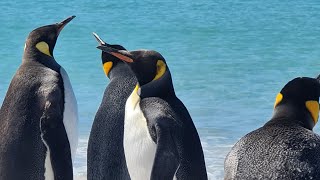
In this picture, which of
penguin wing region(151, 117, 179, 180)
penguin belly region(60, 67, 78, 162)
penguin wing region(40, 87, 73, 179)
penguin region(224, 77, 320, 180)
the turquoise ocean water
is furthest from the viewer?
the turquoise ocean water

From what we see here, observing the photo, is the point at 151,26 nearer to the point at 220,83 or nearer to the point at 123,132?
the point at 220,83

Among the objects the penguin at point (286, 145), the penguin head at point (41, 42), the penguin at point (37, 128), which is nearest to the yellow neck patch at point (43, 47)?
the penguin head at point (41, 42)

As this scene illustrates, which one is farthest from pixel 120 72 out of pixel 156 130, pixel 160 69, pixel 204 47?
pixel 204 47

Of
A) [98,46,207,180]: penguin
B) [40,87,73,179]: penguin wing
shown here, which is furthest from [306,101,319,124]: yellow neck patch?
[40,87,73,179]: penguin wing

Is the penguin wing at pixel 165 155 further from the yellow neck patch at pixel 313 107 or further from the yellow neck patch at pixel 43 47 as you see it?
the yellow neck patch at pixel 43 47

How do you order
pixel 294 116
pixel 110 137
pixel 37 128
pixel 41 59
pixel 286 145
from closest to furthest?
pixel 286 145 → pixel 294 116 → pixel 37 128 → pixel 110 137 → pixel 41 59

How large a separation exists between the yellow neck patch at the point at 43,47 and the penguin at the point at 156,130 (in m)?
0.45

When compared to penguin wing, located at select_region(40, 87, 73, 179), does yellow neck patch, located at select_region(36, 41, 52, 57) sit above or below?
above

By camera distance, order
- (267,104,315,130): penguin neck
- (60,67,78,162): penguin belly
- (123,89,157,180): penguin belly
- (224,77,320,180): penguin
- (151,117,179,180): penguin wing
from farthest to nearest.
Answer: (60,67,78,162): penguin belly
(123,89,157,180): penguin belly
(151,117,179,180): penguin wing
(267,104,315,130): penguin neck
(224,77,320,180): penguin

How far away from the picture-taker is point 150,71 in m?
3.76

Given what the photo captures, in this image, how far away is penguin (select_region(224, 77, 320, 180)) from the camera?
2.93 meters

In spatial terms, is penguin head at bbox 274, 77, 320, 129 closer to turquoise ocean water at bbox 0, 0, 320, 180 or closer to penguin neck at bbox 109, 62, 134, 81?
penguin neck at bbox 109, 62, 134, 81

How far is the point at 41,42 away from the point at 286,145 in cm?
161

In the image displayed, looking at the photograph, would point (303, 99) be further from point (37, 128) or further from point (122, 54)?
point (37, 128)
